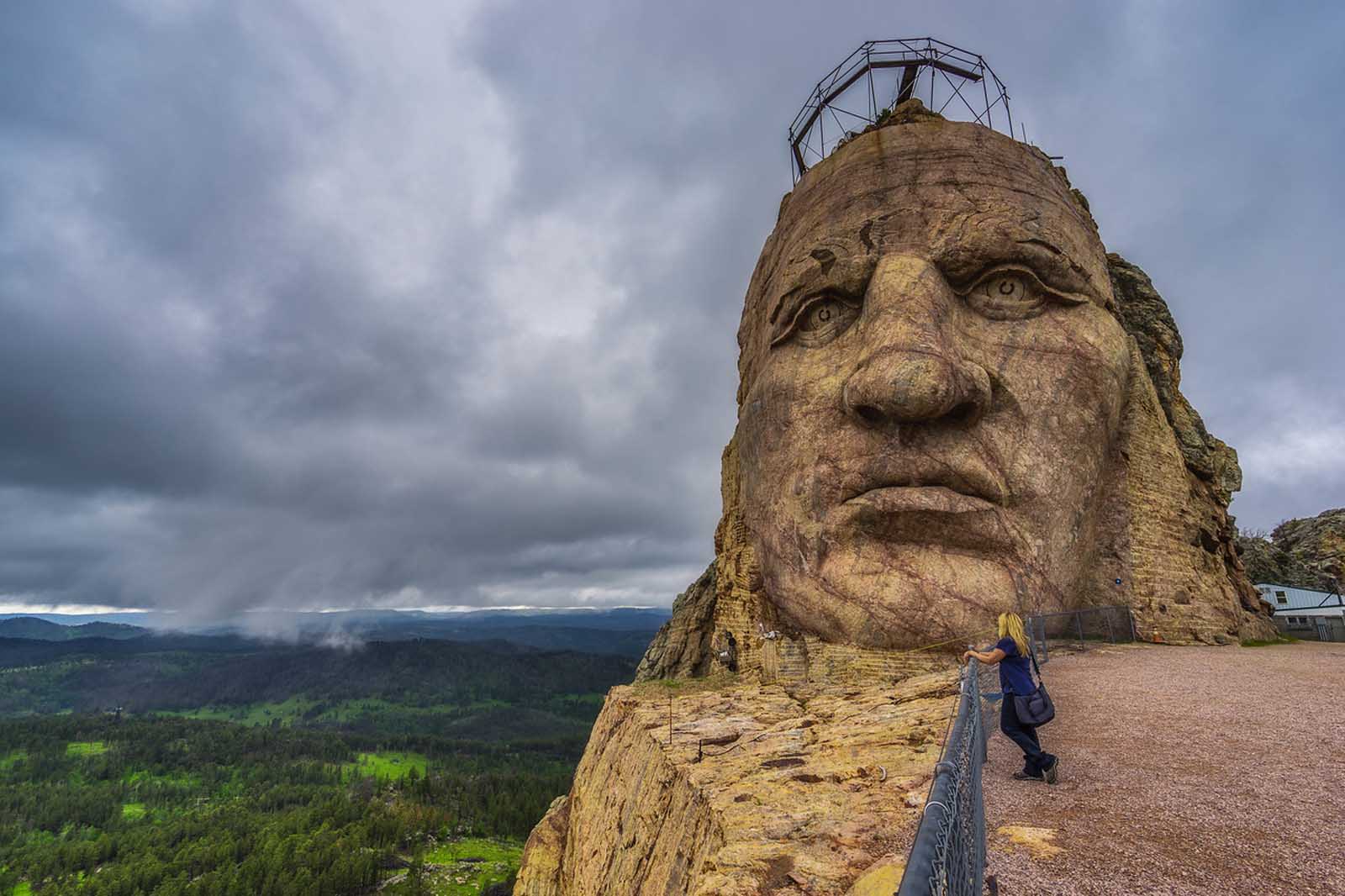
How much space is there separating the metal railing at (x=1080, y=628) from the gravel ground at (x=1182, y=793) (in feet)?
5.58

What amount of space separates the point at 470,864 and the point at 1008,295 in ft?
389

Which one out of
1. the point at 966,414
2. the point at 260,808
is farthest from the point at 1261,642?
the point at 260,808

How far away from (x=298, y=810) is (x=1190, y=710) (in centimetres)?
15490

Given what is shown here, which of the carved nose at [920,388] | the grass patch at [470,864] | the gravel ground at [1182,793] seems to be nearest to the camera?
the gravel ground at [1182,793]

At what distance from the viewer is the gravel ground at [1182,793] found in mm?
3559

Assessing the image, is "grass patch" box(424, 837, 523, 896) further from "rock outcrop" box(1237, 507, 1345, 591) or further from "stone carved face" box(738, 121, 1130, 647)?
"stone carved face" box(738, 121, 1130, 647)

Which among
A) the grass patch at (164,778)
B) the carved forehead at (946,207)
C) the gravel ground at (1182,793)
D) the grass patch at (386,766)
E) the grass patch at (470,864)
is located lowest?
the grass patch at (386,766)

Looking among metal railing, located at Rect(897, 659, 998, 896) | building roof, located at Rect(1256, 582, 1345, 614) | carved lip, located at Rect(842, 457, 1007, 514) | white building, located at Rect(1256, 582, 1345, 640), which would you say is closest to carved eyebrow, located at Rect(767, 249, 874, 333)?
carved lip, located at Rect(842, 457, 1007, 514)

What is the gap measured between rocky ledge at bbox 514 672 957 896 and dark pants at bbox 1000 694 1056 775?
28.4 inches

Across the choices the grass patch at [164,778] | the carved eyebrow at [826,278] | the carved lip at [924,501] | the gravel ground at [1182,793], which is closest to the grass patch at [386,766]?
the grass patch at [164,778]

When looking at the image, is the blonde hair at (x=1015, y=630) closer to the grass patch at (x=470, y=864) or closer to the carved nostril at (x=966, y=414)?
the carved nostril at (x=966, y=414)

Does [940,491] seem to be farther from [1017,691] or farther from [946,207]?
[946,207]

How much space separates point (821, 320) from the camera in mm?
13109

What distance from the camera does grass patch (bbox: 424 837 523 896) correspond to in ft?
301
